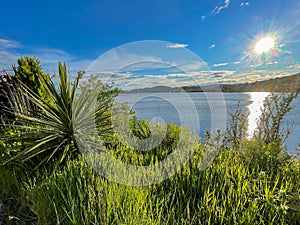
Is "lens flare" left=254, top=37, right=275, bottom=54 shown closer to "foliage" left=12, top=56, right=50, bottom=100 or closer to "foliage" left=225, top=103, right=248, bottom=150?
"foliage" left=225, top=103, right=248, bottom=150

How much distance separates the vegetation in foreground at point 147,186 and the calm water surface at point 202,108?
0.28 metres

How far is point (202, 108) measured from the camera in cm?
367

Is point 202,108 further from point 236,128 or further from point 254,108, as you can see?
point 254,108

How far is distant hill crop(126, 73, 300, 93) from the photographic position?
126 inches

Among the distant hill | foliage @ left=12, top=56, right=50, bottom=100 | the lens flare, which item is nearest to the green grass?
the distant hill

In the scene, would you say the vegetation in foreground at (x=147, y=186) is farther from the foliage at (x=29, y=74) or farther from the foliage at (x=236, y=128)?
the foliage at (x=29, y=74)

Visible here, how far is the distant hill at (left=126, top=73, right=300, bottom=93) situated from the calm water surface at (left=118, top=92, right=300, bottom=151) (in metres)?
0.09

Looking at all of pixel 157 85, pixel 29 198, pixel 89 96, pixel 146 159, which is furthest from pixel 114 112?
pixel 29 198

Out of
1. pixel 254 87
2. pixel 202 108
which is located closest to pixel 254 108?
pixel 254 87

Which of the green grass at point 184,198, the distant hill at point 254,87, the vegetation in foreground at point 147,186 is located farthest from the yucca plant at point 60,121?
the distant hill at point 254,87

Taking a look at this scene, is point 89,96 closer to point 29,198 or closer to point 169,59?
point 169,59

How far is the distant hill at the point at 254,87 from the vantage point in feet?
10.5

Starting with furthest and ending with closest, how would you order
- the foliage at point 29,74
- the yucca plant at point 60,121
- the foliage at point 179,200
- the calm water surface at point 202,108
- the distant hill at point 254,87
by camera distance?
the foliage at point 29,74 < the calm water surface at point 202,108 < the distant hill at point 254,87 < the yucca plant at point 60,121 < the foliage at point 179,200

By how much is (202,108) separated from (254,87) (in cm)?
103
